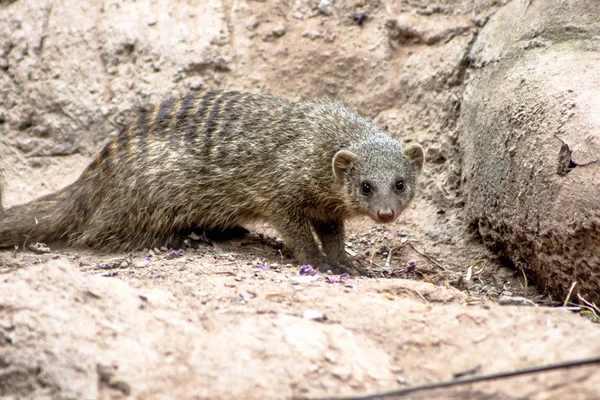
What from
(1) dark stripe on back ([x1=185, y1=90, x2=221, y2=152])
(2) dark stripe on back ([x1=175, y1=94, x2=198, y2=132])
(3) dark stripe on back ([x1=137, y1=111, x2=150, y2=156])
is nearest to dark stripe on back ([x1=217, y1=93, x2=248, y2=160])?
(1) dark stripe on back ([x1=185, y1=90, x2=221, y2=152])

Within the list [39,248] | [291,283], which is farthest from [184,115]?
[291,283]

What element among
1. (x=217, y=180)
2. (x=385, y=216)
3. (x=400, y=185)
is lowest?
(x=217, y=180)

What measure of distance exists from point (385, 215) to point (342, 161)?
1.89ft

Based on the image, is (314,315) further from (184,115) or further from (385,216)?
(184,115)

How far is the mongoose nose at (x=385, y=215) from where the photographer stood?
4824 mm

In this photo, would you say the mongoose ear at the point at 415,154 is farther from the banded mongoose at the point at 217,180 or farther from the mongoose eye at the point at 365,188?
the mongoose eye at the point at 365,188

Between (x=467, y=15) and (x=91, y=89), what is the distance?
3370 mm

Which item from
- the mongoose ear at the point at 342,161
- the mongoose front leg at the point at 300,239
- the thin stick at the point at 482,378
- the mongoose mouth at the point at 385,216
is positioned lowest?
the mongoose front leg at the point at 300,239

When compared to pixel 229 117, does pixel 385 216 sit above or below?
below

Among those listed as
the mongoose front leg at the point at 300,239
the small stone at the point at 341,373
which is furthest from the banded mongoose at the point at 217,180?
Result: the small stone at the point at 341,373

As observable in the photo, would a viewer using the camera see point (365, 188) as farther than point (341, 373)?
Yes

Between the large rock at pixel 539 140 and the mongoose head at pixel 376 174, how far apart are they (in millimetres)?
590

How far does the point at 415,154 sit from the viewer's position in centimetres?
537

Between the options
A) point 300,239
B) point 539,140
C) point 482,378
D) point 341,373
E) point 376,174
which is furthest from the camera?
point 300,239
